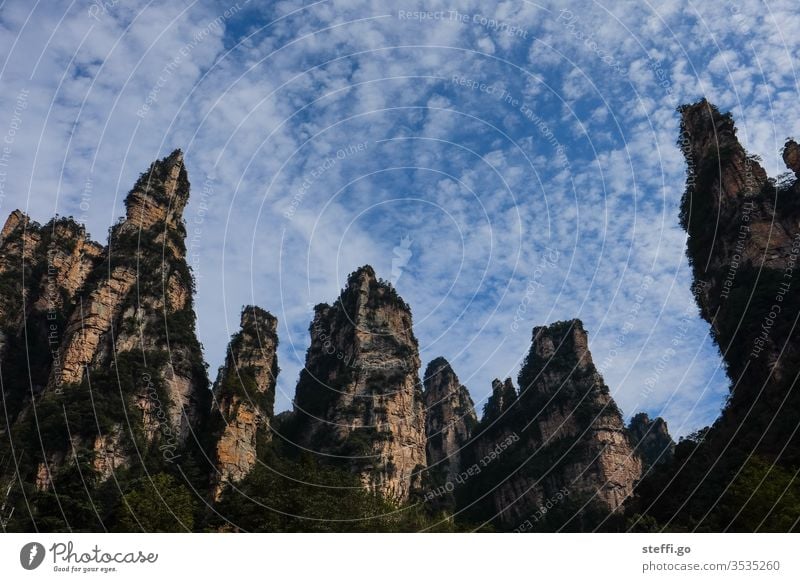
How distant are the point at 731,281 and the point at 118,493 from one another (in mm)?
56698

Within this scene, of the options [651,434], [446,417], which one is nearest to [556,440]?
[446,417]

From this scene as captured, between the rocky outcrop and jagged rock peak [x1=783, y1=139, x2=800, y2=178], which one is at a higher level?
jagged rock peak [x1=783, y1=139, x2=800, y2=178]

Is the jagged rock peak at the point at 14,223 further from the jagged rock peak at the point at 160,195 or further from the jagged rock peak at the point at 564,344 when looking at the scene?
the jagged rock peak at the point at 564,344

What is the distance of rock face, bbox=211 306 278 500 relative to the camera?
6142 cm

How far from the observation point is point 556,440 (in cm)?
9750

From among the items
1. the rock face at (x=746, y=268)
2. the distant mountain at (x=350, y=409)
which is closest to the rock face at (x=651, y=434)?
the distant mountain at (x=350, y=409)

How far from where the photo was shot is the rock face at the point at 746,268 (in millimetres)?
43656

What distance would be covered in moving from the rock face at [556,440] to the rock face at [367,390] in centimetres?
1699

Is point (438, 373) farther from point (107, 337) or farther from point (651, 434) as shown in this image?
point (107, 337)

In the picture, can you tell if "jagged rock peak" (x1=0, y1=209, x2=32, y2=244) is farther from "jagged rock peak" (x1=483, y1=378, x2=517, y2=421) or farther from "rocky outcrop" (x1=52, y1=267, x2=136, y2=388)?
"jagged rock peak" (x1=483, y1=378, x2=517, y2=421)
